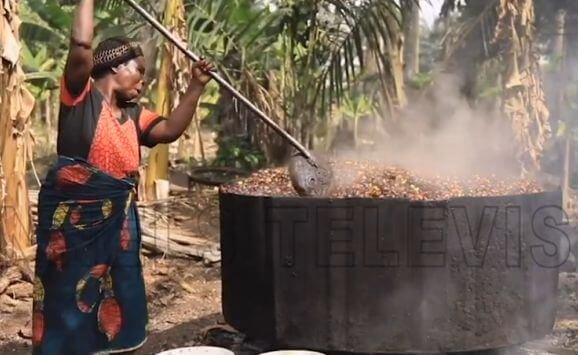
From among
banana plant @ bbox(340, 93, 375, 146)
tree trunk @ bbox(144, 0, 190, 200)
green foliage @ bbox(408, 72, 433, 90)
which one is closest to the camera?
tree trunk @ bbox(144, 0, 190, 200)

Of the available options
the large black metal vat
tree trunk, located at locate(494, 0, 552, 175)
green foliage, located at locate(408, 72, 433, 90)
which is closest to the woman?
the large black metal vat

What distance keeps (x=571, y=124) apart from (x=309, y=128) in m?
3.82

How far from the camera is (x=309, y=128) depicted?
7.26m

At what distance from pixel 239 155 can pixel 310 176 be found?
25.1 ft

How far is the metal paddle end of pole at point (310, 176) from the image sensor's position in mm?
3209

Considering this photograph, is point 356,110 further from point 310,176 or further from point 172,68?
point 310,176

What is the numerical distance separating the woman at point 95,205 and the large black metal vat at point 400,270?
1.99ft

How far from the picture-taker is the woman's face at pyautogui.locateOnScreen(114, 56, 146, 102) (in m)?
2.69

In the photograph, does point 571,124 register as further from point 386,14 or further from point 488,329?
point 488,329

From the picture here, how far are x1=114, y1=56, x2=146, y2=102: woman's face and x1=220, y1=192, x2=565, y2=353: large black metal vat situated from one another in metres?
0.74

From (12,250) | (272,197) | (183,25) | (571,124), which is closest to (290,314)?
(272,197)

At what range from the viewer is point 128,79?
106 inches

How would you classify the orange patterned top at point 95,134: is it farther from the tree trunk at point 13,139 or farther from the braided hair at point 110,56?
the tree trunk at point 13,139

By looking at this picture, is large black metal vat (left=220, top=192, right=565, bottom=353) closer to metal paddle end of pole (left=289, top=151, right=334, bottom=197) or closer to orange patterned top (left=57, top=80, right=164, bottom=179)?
metal paddle end of pole (left=289, top=151, right=334, bottom=197)
